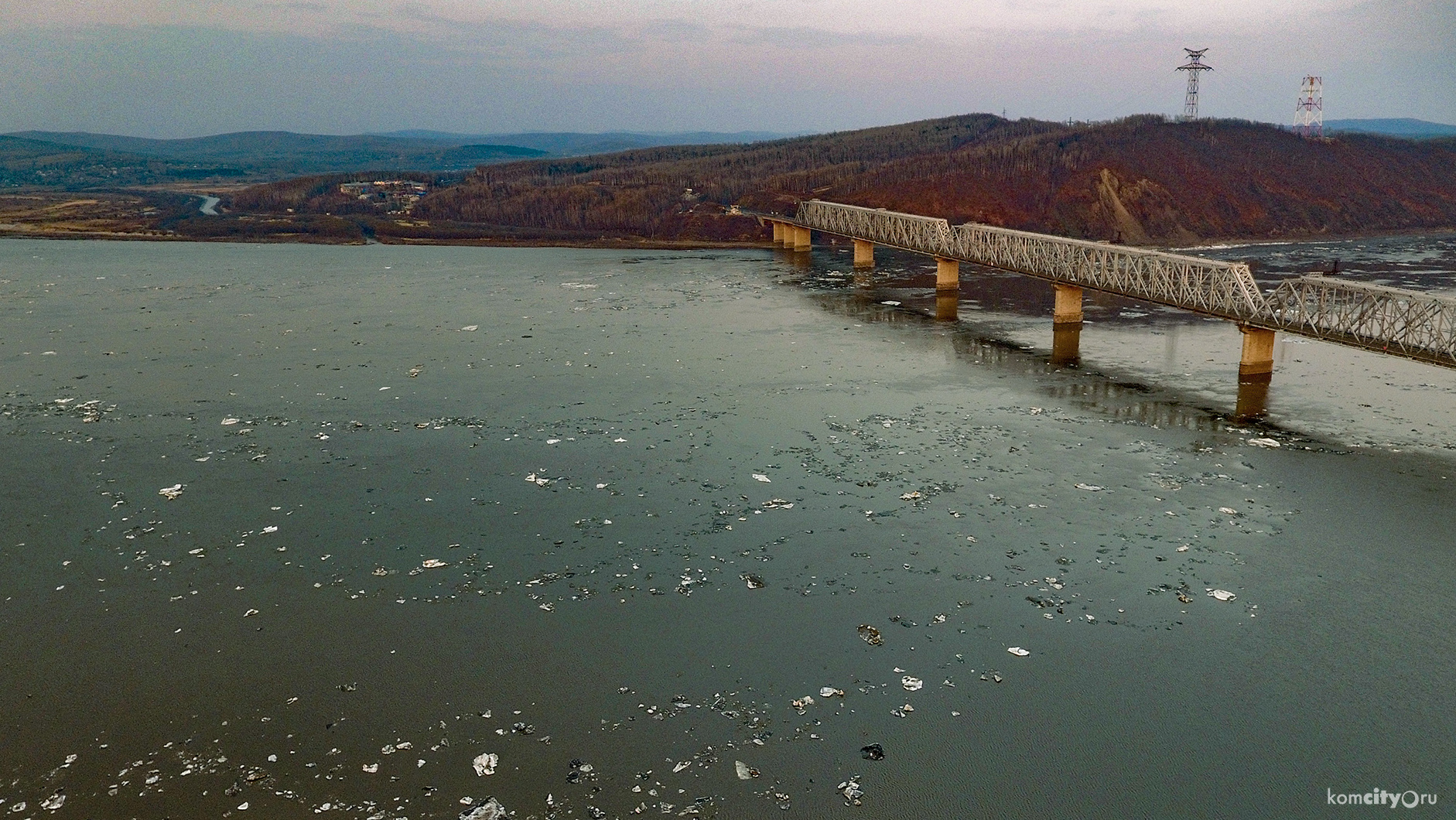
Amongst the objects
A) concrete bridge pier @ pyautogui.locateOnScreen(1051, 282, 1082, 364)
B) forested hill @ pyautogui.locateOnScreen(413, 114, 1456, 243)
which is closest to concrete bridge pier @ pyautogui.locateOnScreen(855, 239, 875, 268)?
forested hill @ pyautogui.locateOnScreen(413, 114, 1456, 243)

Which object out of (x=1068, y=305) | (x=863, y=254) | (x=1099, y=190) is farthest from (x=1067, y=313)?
(x=1099, y=190)

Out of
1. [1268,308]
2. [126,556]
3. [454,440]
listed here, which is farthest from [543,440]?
[1268,308]

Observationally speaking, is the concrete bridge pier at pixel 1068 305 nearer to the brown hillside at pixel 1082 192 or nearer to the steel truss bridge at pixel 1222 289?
the steel truss bridge at pixel 1222 289

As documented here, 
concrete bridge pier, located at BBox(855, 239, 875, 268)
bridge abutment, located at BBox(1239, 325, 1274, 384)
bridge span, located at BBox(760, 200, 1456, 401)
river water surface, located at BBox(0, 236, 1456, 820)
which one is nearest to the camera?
river water surface, located at BBox(0, 236, 1456, 820)

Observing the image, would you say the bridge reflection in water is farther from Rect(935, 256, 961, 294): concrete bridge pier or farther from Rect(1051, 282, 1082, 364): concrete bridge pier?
Rect(1051, 282, 1082, 364): concrete bridge pier

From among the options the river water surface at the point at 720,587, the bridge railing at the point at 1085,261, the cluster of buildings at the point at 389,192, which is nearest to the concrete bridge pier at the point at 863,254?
the bridge railing at the point at 1085,261

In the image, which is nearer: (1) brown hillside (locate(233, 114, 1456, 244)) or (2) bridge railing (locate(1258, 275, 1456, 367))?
(2) bridge railing (locate(1258, 275, 1456, 367))

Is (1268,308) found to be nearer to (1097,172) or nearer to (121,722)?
(121,722)
